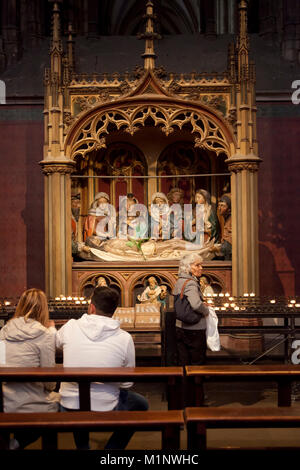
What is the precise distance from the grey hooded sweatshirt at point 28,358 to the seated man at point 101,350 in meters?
0.13

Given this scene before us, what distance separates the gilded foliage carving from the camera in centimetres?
1115

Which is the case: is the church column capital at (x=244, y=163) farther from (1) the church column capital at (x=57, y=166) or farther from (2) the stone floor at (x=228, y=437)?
(2) the stone floor at (x=228, y=437)

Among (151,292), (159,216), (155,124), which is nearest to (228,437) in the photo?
(151,292)

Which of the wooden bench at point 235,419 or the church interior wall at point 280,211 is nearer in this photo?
the wooden bench at point 235,419

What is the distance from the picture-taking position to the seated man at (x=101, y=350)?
198 inches

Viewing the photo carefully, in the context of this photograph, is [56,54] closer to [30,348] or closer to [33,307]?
[33,307]

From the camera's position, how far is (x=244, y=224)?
10977 mm

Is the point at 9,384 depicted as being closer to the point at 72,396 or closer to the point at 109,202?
the point at 72,396

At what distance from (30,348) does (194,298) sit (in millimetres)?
2380

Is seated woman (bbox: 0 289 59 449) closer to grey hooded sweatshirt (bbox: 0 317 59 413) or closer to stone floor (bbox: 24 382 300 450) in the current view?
grey hooded sweatshirt (bbox: 0 317 59 413)

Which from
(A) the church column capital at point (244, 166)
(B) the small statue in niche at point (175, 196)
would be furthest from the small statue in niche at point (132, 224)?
(A) the church column capital at point (244, 166)

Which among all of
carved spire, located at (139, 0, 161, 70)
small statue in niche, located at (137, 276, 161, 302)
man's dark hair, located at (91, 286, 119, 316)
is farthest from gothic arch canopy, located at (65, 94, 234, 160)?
man's dark hair, located at (91, 286, 119, 316)
